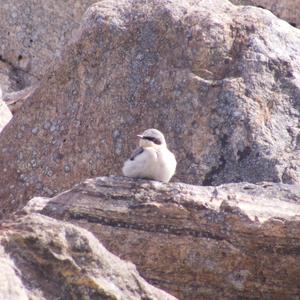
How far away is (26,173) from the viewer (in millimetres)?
A: 16453

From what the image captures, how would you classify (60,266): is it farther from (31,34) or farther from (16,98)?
(31,34)

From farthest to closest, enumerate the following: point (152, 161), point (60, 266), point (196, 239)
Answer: point (152, 161)
point (196, 239)
point (60, 266)

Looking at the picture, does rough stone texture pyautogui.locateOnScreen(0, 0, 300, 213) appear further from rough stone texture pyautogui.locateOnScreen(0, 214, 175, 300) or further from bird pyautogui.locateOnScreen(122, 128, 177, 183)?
rough stone texture pyautogui.locateOnScreen(0, 214, 175, 300)

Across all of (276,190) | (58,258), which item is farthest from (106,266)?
(276,190)

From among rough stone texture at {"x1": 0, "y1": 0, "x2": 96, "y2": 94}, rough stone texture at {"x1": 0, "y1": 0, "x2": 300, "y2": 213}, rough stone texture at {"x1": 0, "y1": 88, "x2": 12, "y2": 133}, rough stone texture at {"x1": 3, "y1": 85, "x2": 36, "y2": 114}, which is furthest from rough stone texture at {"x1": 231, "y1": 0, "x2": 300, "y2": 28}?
rough stone texture at {"x1": 0, "y1": 88, "x2": 12, "y2": 133}

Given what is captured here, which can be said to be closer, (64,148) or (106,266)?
(106,266)

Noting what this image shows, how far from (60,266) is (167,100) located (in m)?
7.47

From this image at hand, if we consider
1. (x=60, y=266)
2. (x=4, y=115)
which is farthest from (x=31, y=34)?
(x=60, y=266)

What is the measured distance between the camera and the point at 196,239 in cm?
1330

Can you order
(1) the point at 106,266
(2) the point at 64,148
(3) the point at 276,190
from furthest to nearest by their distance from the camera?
(2) the point at 64,148 < (3) the point at 276,190 < (1) the point at 106,266

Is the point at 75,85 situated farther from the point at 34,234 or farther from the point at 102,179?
the point at 34,234

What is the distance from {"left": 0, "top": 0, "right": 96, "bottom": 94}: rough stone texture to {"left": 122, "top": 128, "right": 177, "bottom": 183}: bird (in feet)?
31.4

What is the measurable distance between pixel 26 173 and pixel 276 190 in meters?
4.08

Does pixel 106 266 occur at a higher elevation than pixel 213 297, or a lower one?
higher
